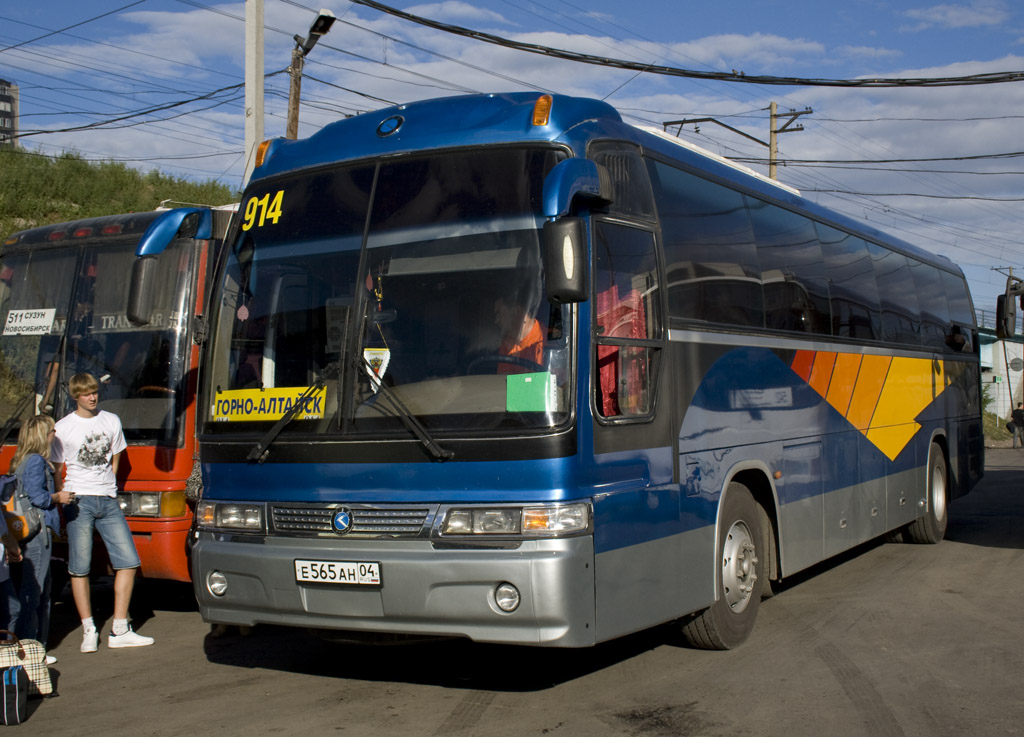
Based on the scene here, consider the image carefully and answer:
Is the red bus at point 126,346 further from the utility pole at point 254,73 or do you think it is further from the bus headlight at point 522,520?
the utility pole at point 254,73

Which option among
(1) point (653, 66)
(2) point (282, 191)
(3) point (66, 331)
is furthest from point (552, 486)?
(1) point (653, 66)

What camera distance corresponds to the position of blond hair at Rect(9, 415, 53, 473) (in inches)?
280

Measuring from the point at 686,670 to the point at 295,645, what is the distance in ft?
9.12

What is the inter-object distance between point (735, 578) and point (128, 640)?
4.25m

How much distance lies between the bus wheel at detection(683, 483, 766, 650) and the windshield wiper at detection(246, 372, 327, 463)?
272cm

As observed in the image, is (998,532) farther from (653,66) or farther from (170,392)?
(170,392)

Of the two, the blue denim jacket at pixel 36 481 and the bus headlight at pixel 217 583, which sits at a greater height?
the blue denim jacket at pixel 36 481

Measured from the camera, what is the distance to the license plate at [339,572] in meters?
5.54

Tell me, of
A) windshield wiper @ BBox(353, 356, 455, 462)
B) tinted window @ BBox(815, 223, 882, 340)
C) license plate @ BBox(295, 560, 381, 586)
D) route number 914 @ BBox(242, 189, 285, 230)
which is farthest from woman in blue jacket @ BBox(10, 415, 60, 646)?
tinted window @ BBox(815, 223, 882, 340)

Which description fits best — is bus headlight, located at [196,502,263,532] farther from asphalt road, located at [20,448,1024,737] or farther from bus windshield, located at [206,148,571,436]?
asphalt road, located at [20,448,1024,737]

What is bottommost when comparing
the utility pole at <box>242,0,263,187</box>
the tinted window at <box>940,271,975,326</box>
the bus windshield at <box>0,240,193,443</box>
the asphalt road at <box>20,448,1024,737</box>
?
the asphalt road at <box>20,448,1024,737</box>

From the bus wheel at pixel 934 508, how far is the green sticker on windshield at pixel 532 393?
817cm

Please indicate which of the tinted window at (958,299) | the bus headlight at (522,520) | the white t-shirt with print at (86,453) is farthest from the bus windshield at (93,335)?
the tinted window at (958,299)

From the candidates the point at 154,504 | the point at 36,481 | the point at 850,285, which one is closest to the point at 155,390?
the point at 154,504
